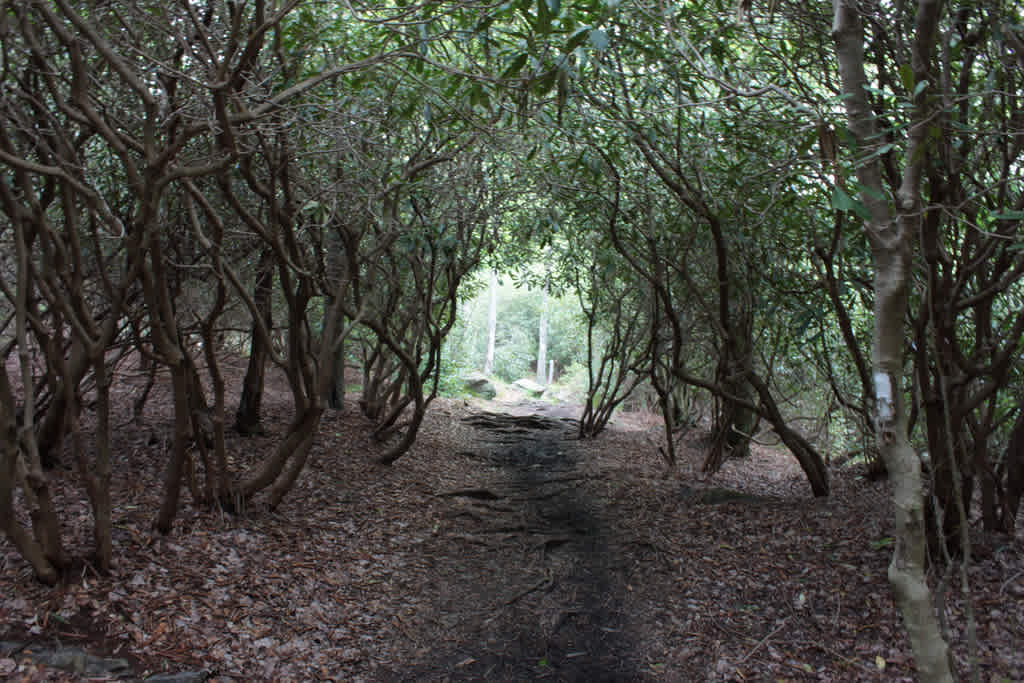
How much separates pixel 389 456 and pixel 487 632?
12.2 feet

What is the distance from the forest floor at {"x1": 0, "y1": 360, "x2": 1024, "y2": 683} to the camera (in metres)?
3.90

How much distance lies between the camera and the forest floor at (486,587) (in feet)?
12.8

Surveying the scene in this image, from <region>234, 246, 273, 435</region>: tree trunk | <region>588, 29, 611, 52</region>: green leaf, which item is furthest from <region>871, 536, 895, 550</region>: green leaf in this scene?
<region>234, 246, 273, 435</region>: tree trunk

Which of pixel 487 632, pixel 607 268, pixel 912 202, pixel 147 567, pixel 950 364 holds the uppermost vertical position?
pixel 607 268

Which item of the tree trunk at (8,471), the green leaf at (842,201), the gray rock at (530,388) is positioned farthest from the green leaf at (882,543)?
the gray rock at (530,388)

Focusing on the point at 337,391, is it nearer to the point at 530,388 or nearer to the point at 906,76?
the point at 906,76

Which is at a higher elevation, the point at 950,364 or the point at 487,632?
→ the point at 950,364

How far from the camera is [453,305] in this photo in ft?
28.0

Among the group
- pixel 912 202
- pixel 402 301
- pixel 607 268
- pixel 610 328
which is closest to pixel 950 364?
pixel 912 202

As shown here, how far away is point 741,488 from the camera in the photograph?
26.0ft

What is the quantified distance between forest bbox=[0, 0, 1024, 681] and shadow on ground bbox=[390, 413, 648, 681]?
4 centimetres

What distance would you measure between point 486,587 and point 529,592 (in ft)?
1.26

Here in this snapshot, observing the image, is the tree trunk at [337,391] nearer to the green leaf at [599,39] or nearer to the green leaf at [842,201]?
the green leaf at [599,39]

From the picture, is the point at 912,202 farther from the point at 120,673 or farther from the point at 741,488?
the point at 741,488
